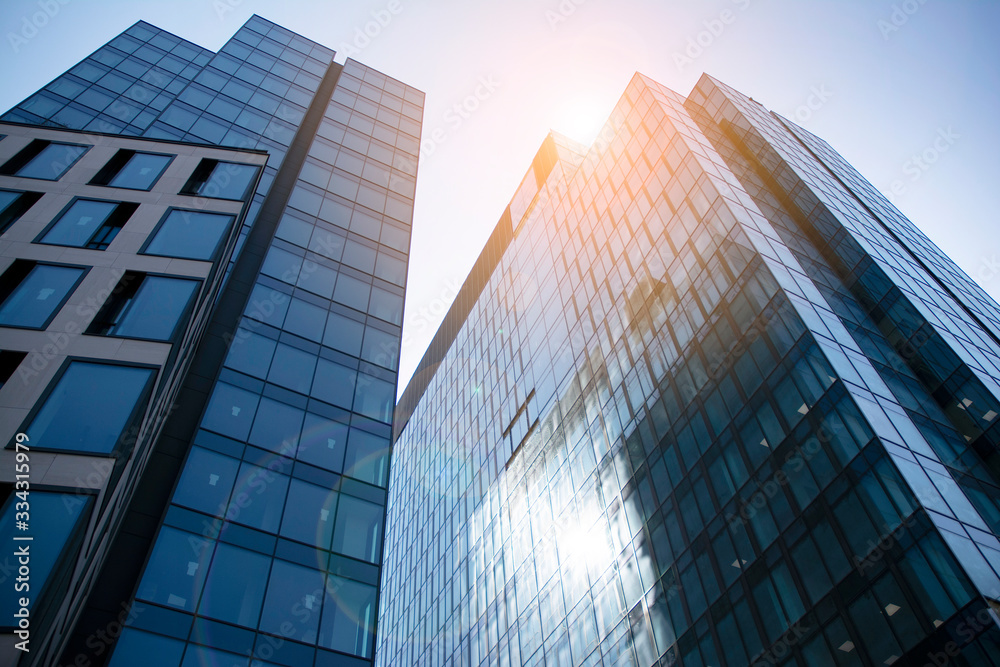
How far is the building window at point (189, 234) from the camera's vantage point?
71.3 feet

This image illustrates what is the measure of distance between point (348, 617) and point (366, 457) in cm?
566

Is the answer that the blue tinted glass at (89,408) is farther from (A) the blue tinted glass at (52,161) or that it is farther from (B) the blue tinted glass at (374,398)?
(A) the blue tinted glass at (52,161)

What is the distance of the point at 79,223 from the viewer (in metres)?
21.9

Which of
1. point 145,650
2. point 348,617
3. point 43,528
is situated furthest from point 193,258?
point 348,617

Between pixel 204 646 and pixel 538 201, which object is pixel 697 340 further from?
pixel 538 201

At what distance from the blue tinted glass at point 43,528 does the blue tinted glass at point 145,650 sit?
11.0 ft

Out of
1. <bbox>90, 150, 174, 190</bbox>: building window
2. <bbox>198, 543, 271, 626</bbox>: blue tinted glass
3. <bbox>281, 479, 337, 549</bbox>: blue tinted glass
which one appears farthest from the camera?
<bbox>90, 150, 174, 190</bbox>: building window

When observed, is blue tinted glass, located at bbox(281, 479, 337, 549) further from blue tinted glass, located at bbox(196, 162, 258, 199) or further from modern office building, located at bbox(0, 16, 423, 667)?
blue tinted glass, located at bbox(196, 162, 258, 199)

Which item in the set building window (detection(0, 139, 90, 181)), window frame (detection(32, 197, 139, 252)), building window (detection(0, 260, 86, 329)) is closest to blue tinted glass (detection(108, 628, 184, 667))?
building window (detection(0, 260, 86, 329))

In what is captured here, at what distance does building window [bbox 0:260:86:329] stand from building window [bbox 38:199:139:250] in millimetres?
1417

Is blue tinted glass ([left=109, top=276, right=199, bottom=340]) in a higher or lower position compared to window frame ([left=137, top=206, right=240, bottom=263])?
lower

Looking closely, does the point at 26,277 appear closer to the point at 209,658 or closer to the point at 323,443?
the point at 323,443

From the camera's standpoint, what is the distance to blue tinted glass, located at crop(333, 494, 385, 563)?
65.3 ft

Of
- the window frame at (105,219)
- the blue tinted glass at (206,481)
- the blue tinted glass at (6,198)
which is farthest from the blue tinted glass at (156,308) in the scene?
the blue tinted glass at (6,198)
